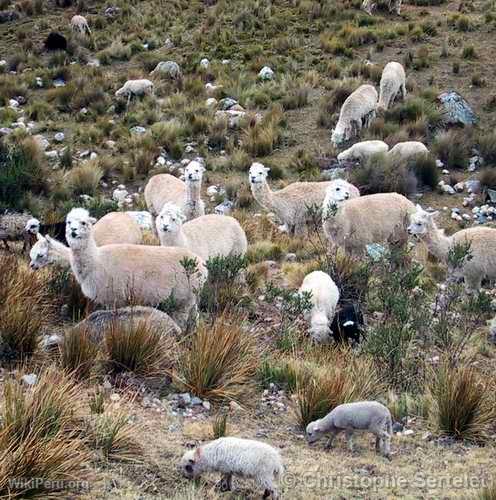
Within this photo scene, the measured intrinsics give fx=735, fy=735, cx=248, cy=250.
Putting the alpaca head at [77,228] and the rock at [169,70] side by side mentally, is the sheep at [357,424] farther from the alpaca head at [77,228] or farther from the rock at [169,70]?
the rock at [169,70]

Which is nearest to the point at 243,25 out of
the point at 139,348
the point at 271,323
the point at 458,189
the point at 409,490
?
the point at 458,189

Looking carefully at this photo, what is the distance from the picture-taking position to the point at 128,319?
22.0ft

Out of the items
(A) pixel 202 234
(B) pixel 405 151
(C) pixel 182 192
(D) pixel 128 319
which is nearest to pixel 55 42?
(B) pixel 405 151

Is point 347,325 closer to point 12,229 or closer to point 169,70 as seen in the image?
point 12,229

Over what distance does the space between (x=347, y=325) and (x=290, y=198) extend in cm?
457

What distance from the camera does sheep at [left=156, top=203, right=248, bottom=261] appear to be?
897 cm

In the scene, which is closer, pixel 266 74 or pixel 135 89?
pixel 135 89

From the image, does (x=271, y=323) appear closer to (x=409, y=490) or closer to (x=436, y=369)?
(x=436, y=369)

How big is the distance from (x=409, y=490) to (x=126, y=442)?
6.40 feet

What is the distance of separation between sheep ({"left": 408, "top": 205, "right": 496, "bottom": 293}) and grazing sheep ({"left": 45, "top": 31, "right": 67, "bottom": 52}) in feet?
56.1

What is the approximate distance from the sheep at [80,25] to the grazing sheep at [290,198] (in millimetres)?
15236

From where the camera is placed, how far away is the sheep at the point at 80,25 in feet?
83.1

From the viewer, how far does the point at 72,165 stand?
1588 cm

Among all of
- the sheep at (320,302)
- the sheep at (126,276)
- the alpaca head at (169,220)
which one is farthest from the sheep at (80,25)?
the sheep at (126,276)
